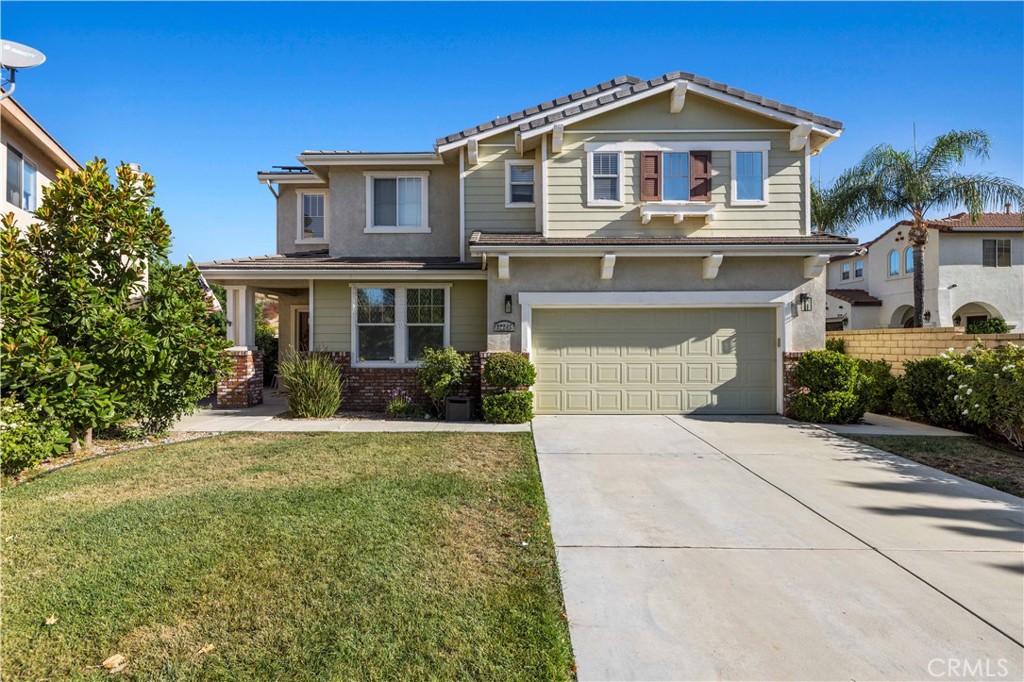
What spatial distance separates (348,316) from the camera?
11883 millimetres

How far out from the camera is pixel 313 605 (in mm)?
3305

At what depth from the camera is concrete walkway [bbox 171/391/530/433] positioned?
9.35 meters

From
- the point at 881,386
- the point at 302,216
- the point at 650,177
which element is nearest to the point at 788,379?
the point at 881,386

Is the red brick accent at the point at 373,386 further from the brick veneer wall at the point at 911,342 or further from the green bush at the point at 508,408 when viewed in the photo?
the brick veneer wall at the point at 911,342

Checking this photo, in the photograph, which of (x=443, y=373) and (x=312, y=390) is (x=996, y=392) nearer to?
(x=443, y=373)

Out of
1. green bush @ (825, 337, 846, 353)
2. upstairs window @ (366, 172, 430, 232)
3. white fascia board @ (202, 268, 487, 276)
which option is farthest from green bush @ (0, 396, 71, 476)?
green bush @ (825, 337, 846, 353)

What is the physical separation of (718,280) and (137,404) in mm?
10722

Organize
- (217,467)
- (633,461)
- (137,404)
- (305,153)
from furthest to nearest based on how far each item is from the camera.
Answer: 1. (305,153)
2. (137,404)
3. (633,461)
4. (217,467)

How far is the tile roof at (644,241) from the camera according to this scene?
10172 millimetres

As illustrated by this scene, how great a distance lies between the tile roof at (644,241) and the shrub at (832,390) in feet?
7.65

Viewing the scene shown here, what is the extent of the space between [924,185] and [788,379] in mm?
12122

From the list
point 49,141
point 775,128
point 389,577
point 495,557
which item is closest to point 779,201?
point 775,128

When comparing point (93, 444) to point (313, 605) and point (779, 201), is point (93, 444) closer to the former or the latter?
point (313, 605)

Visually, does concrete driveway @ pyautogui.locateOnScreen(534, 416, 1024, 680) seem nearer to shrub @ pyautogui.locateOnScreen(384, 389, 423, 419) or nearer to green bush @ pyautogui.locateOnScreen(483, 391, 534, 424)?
green bush @ pyautogui.locateOnScreen(483, 391, 534, 424)
